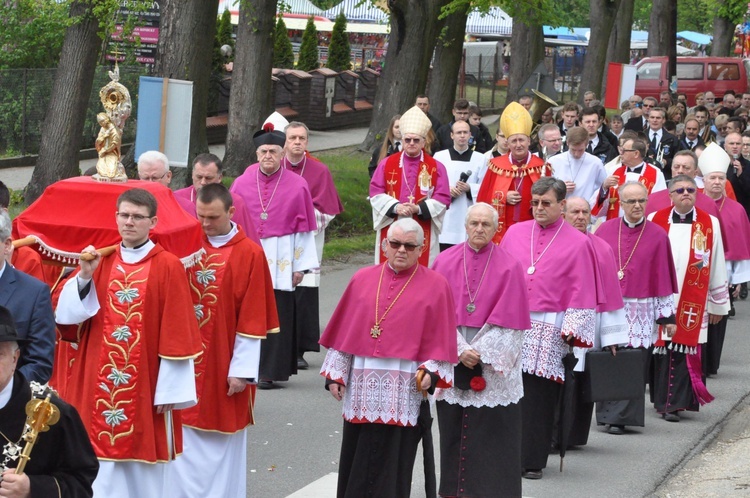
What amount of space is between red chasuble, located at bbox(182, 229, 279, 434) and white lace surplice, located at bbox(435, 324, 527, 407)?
3.77ft

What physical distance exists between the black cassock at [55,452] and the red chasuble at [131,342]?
7.19 ft

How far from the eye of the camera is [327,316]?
13.8 metres

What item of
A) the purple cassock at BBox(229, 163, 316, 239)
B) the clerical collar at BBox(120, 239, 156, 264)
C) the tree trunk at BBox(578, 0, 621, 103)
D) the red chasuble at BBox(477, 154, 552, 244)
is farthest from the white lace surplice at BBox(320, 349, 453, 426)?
the tree trunk at BBox(578, 0, 621, 103)

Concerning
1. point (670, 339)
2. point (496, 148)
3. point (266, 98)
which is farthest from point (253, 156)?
point (670, 339)

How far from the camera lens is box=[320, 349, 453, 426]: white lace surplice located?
7.24 m

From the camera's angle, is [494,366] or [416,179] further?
[416,179]

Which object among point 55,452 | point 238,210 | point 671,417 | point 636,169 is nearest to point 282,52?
point 636,169

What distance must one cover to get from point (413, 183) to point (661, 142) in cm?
638

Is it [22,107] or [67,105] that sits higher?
[67,105]

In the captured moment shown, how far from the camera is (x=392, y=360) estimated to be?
7.31 meters

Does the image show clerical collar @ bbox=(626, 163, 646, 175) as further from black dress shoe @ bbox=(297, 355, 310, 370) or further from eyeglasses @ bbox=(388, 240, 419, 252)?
eyeglasses @ bbox=(388, 240, 419, 252)

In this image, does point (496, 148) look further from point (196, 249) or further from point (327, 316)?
point (196, 249)

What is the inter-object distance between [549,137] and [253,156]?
6.93 m

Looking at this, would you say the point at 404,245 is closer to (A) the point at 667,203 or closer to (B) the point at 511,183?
Result: (B) the point at 511,183
